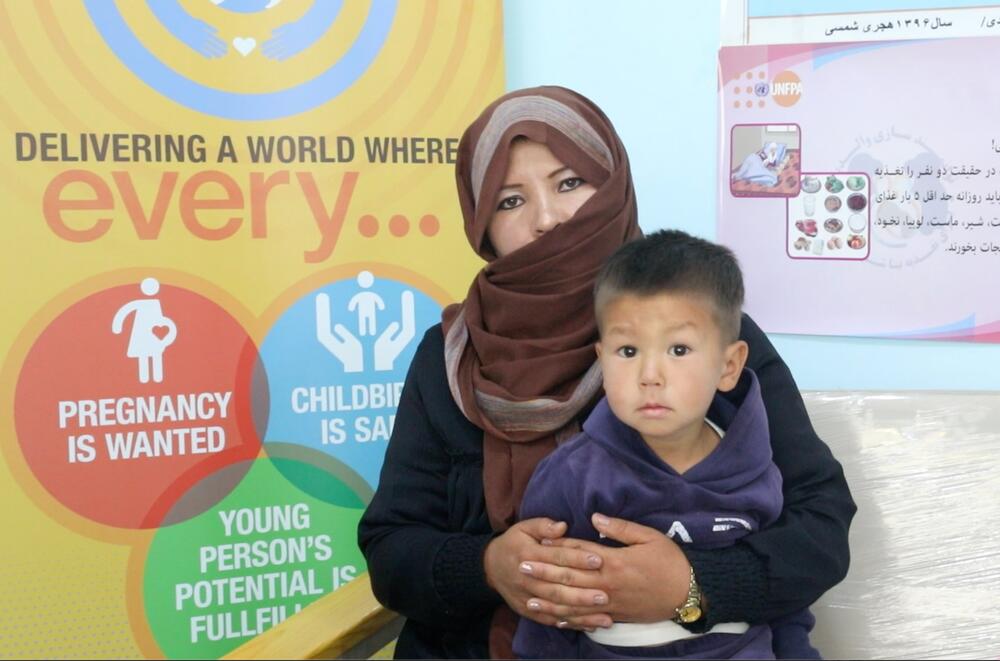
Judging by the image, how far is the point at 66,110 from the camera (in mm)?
1872

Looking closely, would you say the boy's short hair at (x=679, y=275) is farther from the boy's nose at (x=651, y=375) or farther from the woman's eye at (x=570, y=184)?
the woman's eye at (x=570, y=184)

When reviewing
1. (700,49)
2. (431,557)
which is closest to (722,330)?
(431,557)

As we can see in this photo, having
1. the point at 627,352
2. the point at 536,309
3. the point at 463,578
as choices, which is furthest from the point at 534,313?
the point at 463,578

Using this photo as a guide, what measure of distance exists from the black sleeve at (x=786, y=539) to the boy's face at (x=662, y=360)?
0.18 meters

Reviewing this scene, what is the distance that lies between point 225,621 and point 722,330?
118cm

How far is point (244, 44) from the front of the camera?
1.97 m

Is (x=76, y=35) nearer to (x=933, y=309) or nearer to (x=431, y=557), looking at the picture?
(x=431, y=557)

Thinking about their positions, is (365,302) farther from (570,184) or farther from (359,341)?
(570,184)

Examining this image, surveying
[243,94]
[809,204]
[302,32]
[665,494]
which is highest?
[302,32]

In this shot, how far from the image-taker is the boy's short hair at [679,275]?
129 cm

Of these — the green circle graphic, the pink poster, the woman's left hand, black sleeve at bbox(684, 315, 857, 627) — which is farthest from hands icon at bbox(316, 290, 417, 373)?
the woman's left hand

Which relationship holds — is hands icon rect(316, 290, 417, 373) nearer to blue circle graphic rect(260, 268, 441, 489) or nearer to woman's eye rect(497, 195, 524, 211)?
blue circle graphic rect(260, 268, 441, 489)

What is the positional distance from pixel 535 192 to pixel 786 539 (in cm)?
59

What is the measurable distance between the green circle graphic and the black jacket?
0.50m
